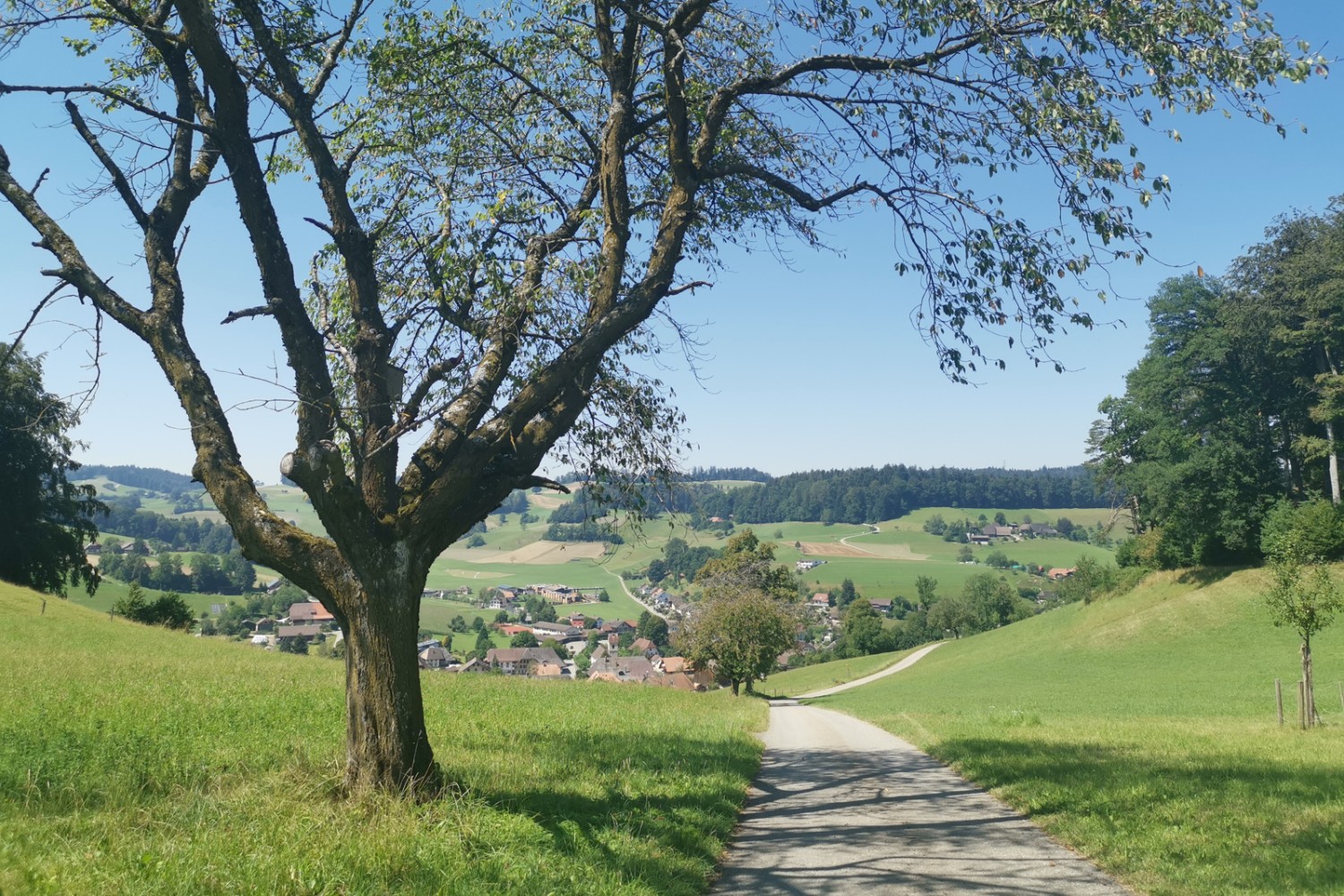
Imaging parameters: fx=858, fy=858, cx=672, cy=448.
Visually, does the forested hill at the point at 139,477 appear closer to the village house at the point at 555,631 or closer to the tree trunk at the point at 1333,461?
the village house at the point at 555,631

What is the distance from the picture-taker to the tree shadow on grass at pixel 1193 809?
6.44 metres

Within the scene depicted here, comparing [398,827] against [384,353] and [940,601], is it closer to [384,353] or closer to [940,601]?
[384,353]

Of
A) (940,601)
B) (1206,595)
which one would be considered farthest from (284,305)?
(940,601)

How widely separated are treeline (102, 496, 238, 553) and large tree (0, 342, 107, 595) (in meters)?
66.2

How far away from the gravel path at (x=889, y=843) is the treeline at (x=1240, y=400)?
174ft

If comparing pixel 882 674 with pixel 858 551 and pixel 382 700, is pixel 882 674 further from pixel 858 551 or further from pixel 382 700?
pixel 858 551

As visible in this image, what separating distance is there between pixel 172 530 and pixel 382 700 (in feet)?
442

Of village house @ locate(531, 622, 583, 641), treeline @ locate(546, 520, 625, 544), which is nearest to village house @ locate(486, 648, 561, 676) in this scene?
village house @ locate(531, 622, 583, 641)

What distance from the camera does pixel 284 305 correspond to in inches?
291

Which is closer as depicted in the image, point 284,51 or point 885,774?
point 284,51

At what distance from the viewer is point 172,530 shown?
122312 millimetres

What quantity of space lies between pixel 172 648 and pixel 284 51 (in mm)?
22805

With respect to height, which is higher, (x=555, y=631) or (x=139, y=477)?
(x=139, y=477)

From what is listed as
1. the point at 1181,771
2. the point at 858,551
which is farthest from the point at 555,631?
the point at 1181,771
